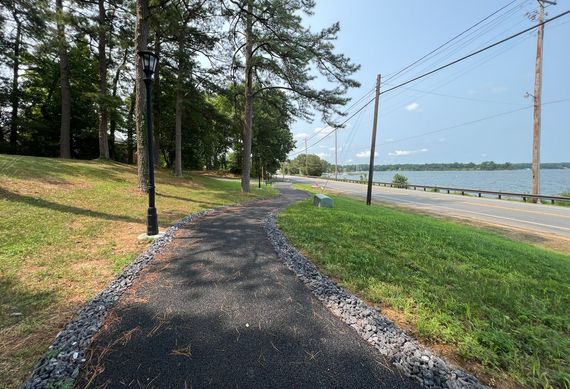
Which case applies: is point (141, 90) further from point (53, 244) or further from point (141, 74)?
point (53, 244)

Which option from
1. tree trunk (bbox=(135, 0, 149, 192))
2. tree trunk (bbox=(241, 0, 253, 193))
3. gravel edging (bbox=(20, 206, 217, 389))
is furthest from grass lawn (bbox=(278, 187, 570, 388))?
tree trunk (bbox=(241, 0, 253, 193))

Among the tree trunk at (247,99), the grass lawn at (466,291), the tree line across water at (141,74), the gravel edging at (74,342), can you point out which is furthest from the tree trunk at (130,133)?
the gravel edging at (74,342)

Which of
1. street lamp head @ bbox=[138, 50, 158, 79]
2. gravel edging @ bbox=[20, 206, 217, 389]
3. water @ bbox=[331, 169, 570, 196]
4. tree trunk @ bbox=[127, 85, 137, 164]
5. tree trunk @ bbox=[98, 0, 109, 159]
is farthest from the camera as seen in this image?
water @ bbox=[331, 169, 570, 196]

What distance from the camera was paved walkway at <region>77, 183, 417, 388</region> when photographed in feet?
6.73

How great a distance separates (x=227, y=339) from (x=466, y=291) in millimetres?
3259

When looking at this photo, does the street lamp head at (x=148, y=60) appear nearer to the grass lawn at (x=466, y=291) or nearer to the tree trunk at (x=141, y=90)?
the grass lawn at (x=466, y=291)

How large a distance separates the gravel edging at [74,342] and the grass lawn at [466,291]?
2.95 m

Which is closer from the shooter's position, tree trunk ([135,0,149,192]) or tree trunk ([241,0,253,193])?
tree trunk ([135,0,149,192])

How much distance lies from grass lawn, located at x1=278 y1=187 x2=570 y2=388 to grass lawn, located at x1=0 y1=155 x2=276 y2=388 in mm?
3387

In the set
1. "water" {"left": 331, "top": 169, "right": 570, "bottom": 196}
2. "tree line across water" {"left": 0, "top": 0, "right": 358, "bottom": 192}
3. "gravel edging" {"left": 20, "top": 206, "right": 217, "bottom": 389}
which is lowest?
"gravel edging" {"left": 20, "top": 206, "right": 217, "bottom": 389}

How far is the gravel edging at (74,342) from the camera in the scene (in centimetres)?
199

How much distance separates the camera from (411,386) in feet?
6.56

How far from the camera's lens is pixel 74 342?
240 cm

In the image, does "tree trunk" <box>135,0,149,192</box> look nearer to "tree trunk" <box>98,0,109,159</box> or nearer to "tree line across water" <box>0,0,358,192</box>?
"tree line across water" <box>0,0,358,192</box>
